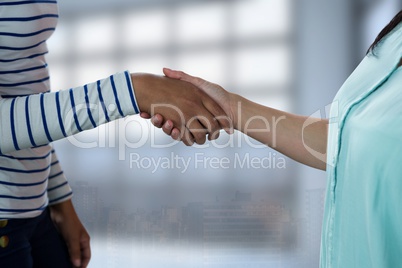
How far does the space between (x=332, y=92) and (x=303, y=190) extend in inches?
15.2

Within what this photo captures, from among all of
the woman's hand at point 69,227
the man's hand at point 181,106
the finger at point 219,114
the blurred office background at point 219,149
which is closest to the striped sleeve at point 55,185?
the woman's hand at point 69,227

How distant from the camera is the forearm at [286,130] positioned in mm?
1035

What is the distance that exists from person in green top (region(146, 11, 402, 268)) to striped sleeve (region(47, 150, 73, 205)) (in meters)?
0.52

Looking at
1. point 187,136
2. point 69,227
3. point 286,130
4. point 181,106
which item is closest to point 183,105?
point 181,106

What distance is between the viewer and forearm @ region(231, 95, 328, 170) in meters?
1.04

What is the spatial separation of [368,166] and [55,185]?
2.06ft

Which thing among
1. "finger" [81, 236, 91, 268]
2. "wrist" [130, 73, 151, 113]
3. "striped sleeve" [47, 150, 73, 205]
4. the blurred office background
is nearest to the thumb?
"wrist" [130, 73, 151, 113]

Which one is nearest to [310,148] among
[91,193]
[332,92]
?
[332,92]

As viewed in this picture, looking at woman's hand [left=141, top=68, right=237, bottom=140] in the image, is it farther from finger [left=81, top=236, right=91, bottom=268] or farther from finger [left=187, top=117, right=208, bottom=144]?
finger [left=81, top=236, right=91, bottom=268]

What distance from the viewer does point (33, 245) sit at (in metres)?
0.97

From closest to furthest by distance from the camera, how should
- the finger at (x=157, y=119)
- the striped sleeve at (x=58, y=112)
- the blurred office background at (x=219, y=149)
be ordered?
the striped sleeve at (x=58, y=112) → the finger at (x=157, y=119) → the blurred office background at (x=219, y=149)

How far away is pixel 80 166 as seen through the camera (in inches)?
83.0

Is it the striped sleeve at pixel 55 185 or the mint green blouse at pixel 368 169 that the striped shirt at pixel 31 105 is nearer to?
the striped sleeve at pixel 55 185

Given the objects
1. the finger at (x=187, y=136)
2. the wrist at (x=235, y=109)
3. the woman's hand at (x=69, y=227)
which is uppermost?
the wrist at (x=235, y=109)
